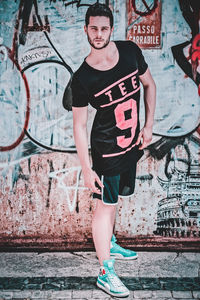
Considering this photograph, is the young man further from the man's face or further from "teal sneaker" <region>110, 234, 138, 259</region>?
"teal sneaker" <region>110, 234, 138, 259</region>

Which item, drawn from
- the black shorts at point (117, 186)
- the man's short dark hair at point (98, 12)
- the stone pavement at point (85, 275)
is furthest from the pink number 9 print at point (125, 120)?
the stone pavement at point (85, 275)

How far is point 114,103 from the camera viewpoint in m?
3.71

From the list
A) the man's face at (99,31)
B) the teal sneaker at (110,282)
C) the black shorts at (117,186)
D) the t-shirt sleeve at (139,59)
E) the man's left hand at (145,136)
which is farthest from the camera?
the man's left hand at (145,136)

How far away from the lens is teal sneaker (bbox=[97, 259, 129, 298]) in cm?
348

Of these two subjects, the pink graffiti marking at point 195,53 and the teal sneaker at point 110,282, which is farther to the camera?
the pink graffiti marking at point 195,53

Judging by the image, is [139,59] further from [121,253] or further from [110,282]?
[110,282]

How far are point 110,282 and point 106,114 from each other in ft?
4.61

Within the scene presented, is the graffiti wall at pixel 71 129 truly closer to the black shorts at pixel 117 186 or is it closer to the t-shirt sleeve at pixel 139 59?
the t-shirt sleeve at pixel 139 59

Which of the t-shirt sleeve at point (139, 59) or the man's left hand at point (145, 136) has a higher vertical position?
the t-shirt sleeve at point (139, 59)

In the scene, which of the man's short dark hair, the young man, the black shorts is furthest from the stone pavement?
the man's short dark hair

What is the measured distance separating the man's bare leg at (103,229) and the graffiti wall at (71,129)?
55 centimetres

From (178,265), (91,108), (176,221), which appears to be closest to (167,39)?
(91,108)

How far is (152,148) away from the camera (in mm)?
→ 4250

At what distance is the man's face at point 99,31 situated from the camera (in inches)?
143
